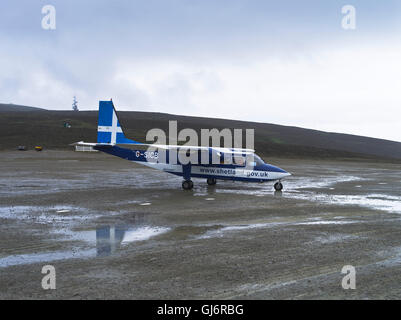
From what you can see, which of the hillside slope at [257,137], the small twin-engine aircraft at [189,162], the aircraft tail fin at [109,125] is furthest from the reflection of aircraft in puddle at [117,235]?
the hillside slope at [257,137]

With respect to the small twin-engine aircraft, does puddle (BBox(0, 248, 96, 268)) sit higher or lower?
lower

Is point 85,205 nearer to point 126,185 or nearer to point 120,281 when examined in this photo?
point 126,185

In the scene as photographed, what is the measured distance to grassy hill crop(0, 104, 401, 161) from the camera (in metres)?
63.7

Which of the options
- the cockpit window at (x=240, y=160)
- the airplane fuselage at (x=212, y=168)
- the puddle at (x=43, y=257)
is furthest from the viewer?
the cockpit window at (x=240, y=160)

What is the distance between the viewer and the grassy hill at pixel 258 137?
6372cm

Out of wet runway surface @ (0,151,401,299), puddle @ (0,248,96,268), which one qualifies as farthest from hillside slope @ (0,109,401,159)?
→ puddle @ (0,248,96,268)

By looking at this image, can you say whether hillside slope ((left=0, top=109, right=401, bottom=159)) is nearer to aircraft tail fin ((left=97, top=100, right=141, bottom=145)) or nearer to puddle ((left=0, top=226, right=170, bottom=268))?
aircraft tail fin ((left=97, top=100, right=141, bottom=145))

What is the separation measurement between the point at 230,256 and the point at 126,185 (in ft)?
51.4

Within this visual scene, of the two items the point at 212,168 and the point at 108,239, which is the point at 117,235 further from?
the point at 212,168

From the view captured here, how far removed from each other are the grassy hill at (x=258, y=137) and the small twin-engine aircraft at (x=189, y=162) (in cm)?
3917

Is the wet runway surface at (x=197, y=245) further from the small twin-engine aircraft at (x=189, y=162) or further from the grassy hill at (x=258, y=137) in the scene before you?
the grassy hill at (x=258, y=137)

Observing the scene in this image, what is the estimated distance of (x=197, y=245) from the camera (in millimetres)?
10430

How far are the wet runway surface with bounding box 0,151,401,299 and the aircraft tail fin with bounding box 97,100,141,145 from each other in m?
4.59
